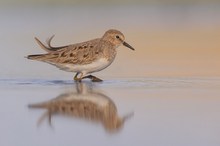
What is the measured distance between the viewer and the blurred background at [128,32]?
33.8 ft

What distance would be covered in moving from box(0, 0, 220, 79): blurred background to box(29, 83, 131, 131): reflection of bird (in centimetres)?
172

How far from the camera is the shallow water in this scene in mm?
6352

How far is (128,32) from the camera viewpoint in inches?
546

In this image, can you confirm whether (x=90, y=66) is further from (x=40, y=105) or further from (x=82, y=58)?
(x=40, y=105)

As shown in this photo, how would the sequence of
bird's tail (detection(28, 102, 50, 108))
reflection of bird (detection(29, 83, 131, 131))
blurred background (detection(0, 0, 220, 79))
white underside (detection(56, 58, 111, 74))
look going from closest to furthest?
1. reflection of bird (detection(29, 83, 131, 131))
2. bird's tail (detection(28, 102, 50, 108))
3. white underside (detection(56, 58, 111, 74))
4. blurred background (detection(0, 0, 220, 79))

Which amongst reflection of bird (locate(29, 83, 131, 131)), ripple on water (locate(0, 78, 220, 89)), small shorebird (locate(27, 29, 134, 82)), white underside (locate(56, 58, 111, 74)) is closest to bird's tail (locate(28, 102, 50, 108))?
reflection of bird (locate(29, 83, 131, 131))

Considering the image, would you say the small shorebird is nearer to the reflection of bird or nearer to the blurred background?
the blurred background

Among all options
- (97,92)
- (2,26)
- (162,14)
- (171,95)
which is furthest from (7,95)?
(162,14)

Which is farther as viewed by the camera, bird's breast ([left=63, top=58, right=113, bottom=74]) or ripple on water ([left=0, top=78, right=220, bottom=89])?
bird's breast ([left=63, top=58, right=113, bottom=74])

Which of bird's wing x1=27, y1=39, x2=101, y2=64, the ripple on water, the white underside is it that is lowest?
the ripple on water

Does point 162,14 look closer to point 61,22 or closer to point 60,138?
point 61,22

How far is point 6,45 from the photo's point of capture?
12.1 m

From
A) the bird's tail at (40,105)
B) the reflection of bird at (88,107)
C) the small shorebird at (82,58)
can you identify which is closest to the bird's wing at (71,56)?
the small shorebird at (82,58)

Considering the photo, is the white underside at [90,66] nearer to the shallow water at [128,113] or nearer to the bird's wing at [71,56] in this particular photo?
the bird's wing at [71,56]
